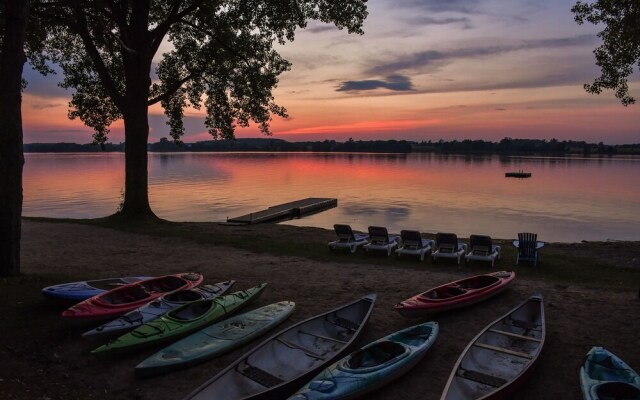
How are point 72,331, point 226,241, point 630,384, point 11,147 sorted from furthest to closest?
point 226,241
point 11,147
point 72,331
point 630,384

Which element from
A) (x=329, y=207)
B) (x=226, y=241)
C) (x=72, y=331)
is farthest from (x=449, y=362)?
(x=329, y=207)

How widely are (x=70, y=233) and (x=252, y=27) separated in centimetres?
1310

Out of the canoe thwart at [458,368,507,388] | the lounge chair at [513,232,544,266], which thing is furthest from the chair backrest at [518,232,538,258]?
the canoe thwart at [458,368,507,388]

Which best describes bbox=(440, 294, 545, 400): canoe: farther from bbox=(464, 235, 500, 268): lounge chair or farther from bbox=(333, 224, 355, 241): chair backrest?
bbox=(333, 224, 355, 241): chair backrest

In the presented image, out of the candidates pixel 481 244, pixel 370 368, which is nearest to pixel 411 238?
pixel 481 244

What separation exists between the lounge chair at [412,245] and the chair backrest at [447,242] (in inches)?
24.0

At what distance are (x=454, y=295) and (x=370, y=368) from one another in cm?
440

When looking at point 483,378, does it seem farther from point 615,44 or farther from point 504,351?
point 615,44

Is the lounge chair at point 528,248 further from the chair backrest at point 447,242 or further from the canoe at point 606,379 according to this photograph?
the canoe at point 606,379

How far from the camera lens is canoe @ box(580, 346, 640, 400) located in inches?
237

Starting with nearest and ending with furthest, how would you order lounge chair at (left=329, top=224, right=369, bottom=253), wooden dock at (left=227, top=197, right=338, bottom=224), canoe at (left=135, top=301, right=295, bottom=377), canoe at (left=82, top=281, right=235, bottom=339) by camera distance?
canoe at (left=135, top=301, right=295, bottom=377)
canoe at (left=82, top=281, right=235, bottom=339)
lounge chair at (left=329, top=224, right=369, bottom=253)
wooden dock at (left=227, top=197, right=338, bottom=224)

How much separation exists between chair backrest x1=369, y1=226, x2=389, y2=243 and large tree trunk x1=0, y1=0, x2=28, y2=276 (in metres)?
11.5

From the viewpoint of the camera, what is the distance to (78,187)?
68000 millimetres

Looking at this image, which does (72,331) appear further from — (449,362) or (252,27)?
(252,27)
